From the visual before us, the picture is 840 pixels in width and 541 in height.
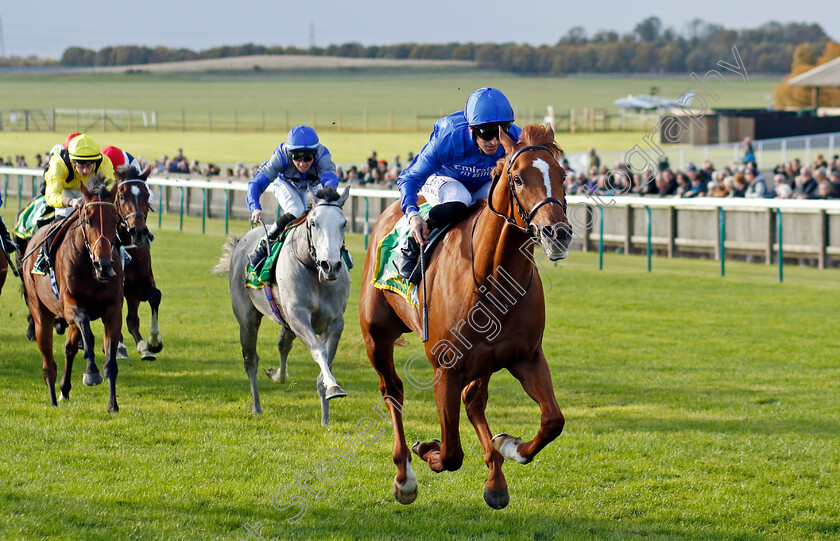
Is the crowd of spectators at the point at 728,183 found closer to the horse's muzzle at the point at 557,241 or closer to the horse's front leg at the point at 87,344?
the horse's front leg at the point at 87,344

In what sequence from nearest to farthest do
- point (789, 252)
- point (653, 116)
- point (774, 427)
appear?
point (774, 427) → point (789, 252) → point (653, 116)

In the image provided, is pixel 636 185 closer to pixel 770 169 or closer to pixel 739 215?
pixel 739 215

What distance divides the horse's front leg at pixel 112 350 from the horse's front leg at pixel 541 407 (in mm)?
3766

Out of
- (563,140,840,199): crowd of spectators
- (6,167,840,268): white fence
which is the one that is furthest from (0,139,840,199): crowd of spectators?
(6,167,840,268): white fence

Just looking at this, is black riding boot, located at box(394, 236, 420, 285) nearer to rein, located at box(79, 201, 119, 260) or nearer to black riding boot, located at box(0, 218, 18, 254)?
rein, located at box(79, 201, 119, 260)

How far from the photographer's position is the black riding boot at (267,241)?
7594 millimetres

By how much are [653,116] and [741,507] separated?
209ft

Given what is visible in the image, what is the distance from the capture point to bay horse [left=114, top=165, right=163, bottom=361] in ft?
26.4

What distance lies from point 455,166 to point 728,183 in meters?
13.0

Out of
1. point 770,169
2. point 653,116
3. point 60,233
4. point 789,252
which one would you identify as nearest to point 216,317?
point 60,233

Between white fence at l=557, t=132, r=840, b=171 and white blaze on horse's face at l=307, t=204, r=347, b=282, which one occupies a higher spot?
white fence at l=557, t=132, r=840, b=171

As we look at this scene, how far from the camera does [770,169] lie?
1083 inches

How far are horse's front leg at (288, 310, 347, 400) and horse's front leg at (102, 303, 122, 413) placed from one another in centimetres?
136

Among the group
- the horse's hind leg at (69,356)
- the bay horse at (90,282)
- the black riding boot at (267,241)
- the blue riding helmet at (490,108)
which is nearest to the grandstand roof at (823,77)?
the black riding boot at (267,241)
